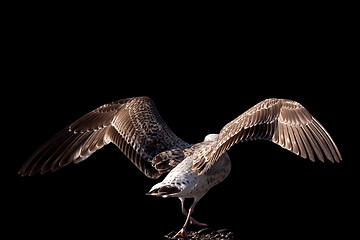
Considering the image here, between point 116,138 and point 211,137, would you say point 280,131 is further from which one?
point 116,138

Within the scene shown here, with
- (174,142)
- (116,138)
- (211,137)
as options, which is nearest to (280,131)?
(211,137)

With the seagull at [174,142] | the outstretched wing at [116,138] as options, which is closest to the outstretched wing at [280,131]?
the seagull at [174,142]

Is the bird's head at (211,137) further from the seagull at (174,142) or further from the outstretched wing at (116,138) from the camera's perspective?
the outstretched wing at (116,138)

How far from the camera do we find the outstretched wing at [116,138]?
7.82 meters

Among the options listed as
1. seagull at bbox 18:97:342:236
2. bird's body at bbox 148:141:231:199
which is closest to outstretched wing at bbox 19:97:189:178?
seagull at bbox 18:97:342:236

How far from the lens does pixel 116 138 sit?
8.06 metres

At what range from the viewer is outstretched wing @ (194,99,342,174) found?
6.66 metres

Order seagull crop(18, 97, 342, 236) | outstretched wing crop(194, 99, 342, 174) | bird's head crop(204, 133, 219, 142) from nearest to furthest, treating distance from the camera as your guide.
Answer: outstretched wing crop(194, 99, 342, 174) → seagull crop(18, 97, 342, 236) → bird's head crop(204, 133, 219, 142)

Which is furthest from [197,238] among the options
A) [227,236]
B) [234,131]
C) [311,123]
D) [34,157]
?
[34,157]

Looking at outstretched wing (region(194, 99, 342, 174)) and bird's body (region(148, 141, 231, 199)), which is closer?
outstretched wing (region(194, 99, 342, 174))

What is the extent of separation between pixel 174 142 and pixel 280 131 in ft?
5.45

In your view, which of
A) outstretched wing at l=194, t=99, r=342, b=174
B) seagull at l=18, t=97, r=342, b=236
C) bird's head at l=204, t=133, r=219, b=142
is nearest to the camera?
outstretched wing at l=194, t=99, r=342, b=174

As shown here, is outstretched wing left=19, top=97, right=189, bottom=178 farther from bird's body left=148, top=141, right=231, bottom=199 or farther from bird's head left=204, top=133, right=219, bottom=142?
bird's body left=148, top=141, right=231, bottom=199

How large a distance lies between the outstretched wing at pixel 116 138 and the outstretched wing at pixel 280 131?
951 mm
